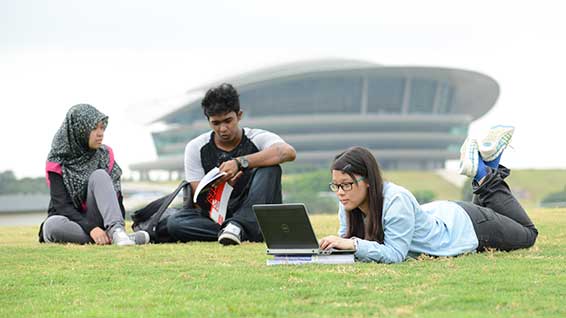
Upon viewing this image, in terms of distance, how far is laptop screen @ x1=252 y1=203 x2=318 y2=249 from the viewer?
17.1 ft

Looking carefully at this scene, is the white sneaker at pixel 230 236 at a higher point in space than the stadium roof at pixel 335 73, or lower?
higher

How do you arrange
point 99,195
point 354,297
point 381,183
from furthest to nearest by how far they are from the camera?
point 99,195
point 381,183
point 354,297

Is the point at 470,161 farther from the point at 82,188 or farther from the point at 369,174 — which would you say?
the point at 82,188

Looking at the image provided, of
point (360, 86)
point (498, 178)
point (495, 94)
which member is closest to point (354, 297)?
point (498, 178)

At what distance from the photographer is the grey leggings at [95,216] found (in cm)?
759

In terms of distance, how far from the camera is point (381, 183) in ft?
17.5

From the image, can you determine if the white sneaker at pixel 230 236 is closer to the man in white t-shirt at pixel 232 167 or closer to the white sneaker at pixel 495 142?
the man in white t-shirt at pixel 232 167

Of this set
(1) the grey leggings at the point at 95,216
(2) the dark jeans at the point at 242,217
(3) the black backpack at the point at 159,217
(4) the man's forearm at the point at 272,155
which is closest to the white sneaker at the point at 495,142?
(4) the man's forearm at the point at 272,155

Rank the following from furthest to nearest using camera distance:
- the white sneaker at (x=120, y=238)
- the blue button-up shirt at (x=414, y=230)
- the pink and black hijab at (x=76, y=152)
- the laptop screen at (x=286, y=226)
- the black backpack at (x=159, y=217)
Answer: the black backpack at (x=159, y=217), the pink and black hijab at (x=76, y=152), the white sneaker at (x=120, y=238), the blue button-up shirt at (x=414, y=230), the laptop screen at (x=286, y=226)

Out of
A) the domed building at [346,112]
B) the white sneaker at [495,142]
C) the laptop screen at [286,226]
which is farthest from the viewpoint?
the domed building at [346,112]

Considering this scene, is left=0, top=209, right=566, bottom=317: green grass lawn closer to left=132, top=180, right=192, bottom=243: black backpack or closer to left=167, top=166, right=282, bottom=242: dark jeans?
left=167, top=166, right=282, bottom=242: dark jeans

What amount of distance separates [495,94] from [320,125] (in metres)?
19.8

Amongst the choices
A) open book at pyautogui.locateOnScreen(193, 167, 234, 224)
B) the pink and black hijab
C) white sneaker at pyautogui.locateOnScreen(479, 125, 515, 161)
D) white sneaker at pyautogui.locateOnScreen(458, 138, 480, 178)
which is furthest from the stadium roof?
white sneaker at pyautogui.locateOnScreen(458, 138, 480, 178)

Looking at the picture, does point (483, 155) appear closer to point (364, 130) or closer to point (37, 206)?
point (37, 206)
